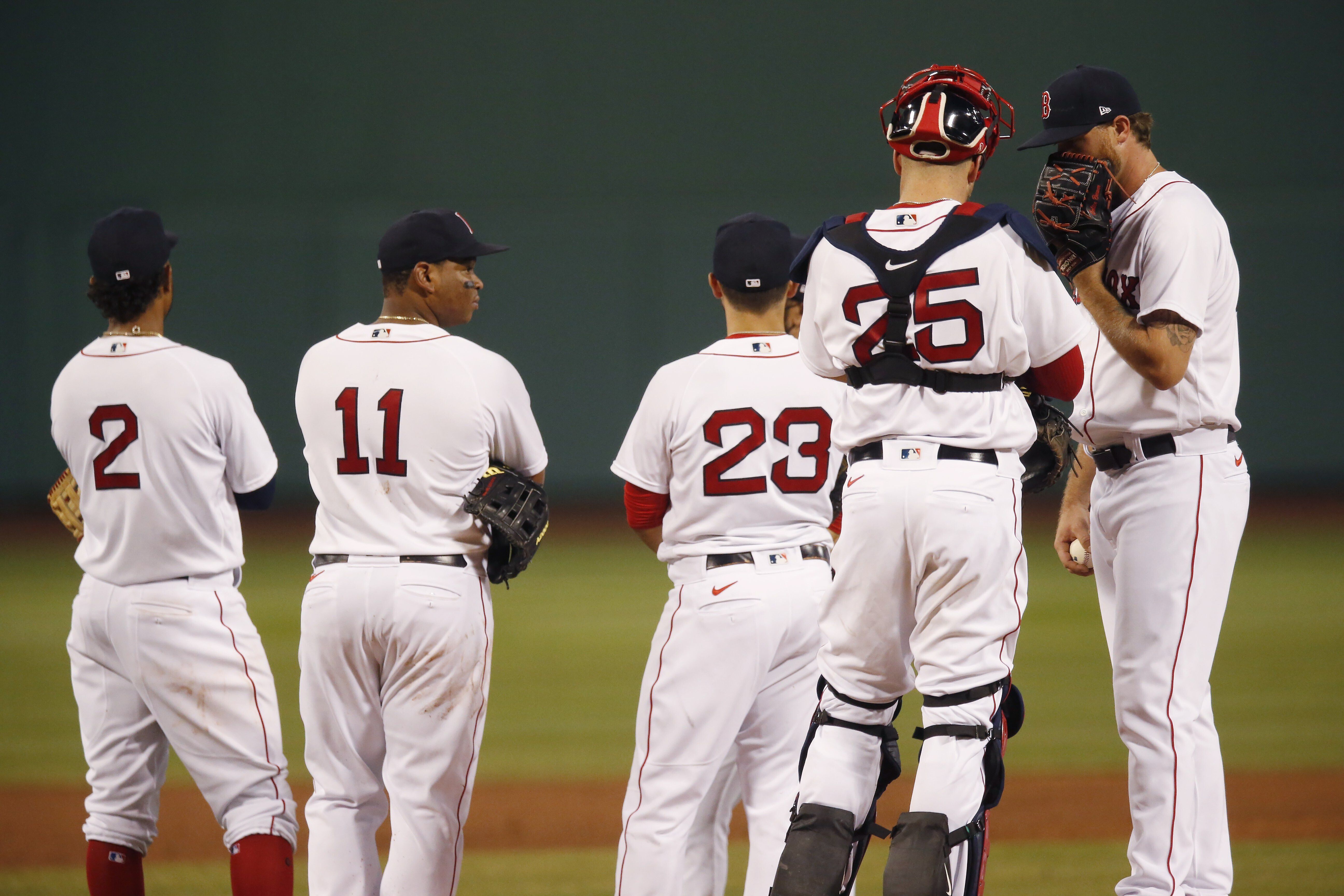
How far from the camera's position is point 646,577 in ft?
38.7

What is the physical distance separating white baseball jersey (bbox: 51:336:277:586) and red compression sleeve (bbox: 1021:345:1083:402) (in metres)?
2.09

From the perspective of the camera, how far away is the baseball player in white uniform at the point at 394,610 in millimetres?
3432

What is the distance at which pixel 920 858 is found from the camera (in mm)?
2621

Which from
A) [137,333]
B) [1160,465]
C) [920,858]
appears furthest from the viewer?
[137,333]

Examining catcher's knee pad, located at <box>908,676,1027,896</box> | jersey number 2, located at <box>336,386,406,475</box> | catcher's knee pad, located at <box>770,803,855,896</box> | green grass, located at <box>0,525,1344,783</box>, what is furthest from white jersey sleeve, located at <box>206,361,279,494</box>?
green grass, located at <box>0,525,1344,783</box>

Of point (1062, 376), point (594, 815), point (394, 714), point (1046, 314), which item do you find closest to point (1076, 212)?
point (1046, 314)

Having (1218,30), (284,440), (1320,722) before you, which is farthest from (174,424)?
(1218,30)

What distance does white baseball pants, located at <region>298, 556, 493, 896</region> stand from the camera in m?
3.42

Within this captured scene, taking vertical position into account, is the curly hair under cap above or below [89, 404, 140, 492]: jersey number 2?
above

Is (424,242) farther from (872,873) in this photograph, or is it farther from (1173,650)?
(872,873)

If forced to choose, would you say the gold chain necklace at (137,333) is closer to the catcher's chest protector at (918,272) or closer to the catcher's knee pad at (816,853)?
the catcher's chest protector at (918,272)

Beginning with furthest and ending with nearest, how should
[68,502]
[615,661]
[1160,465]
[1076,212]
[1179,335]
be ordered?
[615,661] → [68,502] → [1160,465] → [1179,335] → [1076,212]

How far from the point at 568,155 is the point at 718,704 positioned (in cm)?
1444

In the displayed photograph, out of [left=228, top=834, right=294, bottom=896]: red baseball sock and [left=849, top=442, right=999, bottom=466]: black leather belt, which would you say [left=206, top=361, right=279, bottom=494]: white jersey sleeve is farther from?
[left=849, top=442, right=999, bottom=466]: black leather belt
